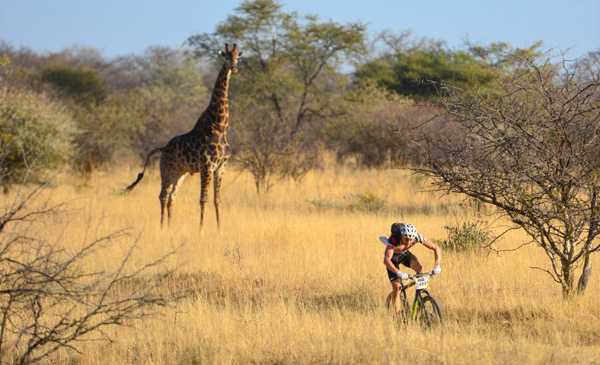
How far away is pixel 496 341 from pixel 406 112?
1286cm

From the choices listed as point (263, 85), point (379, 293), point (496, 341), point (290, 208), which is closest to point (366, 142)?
→ point (263, 85)

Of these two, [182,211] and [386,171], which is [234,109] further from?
[182,211]

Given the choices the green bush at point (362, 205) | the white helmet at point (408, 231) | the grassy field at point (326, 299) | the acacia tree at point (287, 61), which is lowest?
the grassy field at point (326, 299)

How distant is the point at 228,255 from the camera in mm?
7918

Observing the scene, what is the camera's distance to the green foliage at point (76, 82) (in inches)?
1075

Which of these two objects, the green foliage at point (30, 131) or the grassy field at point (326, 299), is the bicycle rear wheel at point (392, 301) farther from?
the green foliage at point (30, 131)

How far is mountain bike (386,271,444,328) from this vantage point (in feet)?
15.2

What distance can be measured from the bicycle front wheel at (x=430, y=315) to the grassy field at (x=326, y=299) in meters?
0.11

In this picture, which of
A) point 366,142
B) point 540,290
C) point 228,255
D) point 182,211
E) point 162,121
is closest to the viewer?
point 540,290

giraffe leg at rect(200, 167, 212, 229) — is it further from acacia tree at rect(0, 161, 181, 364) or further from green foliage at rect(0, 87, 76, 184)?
green foliage at rect(0, 87, 76, 184)

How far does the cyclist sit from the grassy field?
352 mm

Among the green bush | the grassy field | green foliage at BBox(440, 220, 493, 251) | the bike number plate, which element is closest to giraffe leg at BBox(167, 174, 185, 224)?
the grassy field

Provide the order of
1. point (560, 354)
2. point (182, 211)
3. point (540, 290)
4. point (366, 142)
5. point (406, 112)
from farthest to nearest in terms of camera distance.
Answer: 1. point (366, 142)
2. point (406, 112)
3. point (182, 211)
4. point (540, 290)
5. point (560, 354)

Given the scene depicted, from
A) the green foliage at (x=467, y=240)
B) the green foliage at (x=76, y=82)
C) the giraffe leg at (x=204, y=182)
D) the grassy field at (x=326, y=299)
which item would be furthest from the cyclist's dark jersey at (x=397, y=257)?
the green foliage at (x=76, y=82)
